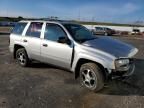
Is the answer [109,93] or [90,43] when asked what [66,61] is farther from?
[109,93]

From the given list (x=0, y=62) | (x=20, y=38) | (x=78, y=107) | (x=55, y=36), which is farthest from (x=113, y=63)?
(x=0, y=62)

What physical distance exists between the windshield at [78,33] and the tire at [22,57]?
216 cm

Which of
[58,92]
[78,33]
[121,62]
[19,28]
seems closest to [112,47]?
Result: [121,62]

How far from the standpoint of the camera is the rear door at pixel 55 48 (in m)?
6.85

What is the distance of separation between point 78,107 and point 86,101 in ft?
1.34

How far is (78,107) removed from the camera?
17.0ft

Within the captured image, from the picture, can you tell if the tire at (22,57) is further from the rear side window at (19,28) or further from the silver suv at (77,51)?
the rear side window at (19,28)

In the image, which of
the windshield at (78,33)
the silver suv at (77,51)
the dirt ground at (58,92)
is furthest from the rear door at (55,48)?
the dirt ground at (58,92)

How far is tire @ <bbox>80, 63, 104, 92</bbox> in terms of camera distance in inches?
237

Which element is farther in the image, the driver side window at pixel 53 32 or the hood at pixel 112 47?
the driver side window at pixel 53 32

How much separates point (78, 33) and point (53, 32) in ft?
2.50

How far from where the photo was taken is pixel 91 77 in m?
6.27

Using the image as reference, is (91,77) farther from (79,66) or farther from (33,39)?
(33,39)

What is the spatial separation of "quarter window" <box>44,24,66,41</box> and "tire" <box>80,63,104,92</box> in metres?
1.29
